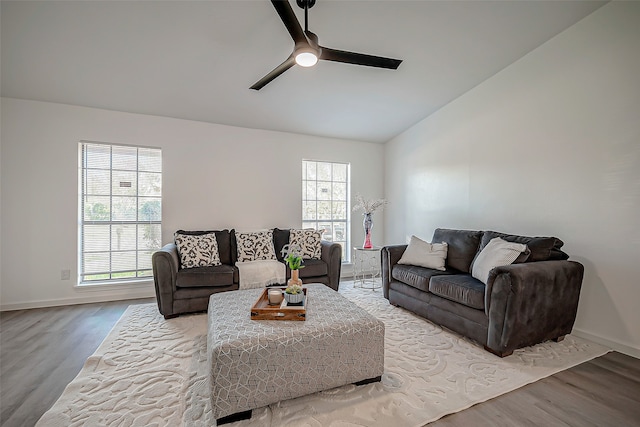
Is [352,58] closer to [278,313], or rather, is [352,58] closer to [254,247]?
[278,313]

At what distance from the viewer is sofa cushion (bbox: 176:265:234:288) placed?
124 inches

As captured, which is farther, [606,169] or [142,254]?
[142,254]

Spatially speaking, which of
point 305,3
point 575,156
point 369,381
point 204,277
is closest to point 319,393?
point 369,381

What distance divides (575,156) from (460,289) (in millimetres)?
1796

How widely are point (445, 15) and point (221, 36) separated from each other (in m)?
2.08

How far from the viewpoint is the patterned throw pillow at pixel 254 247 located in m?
3.84

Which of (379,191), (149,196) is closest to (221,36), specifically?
(149,196)

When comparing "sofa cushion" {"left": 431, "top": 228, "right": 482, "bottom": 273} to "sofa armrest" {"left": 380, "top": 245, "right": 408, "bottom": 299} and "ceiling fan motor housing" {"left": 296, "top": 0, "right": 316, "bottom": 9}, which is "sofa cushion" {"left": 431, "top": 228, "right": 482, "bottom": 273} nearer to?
"sofa armrest" {"left": 380, "top": 245, "right": 408, "bottom": 299}

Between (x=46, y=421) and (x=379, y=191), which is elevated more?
(x=379, y=191)

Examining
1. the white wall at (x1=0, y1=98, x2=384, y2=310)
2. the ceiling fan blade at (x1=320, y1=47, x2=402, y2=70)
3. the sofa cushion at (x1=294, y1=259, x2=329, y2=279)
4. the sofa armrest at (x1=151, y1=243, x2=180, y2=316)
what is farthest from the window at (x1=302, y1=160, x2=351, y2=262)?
the ceiling fan blade at (x1=320, y1=47, x2=402, y2=70)

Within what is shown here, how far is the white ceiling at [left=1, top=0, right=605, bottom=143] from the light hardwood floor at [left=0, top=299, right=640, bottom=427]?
2.66 metres

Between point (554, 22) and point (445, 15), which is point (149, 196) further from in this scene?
point (554, 22)

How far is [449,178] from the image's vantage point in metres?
4.21

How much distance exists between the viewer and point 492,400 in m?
1.83
